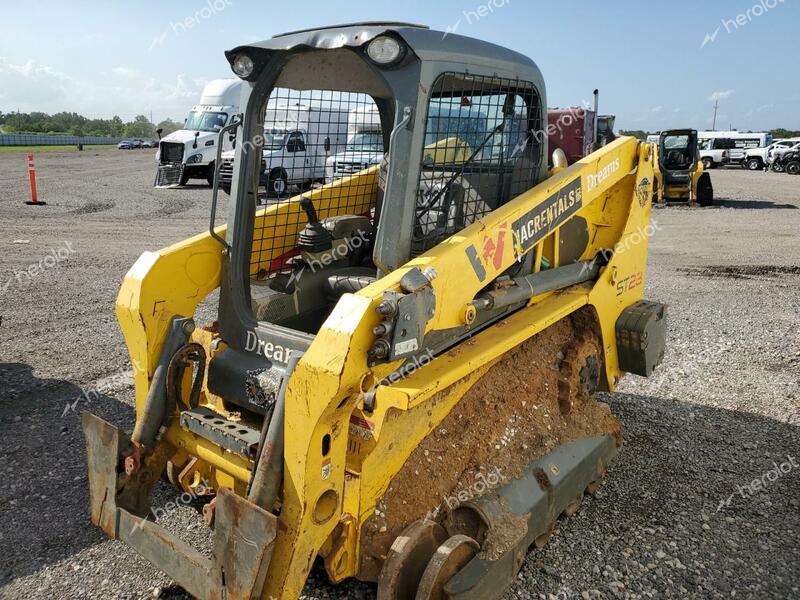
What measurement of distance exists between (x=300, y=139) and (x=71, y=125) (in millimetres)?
85802

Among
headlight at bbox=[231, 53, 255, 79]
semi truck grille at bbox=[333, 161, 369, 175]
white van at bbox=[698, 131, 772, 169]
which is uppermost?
white van at bbox=[698, 131, 772, 169]

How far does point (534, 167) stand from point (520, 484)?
163 centimetres

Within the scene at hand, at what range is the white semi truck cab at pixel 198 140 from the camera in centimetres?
1861

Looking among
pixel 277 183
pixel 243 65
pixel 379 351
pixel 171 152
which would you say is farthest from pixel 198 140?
pixel 379 351

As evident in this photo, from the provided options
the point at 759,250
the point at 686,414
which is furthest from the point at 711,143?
the point at 686,414

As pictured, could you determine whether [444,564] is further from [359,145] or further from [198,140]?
[198,140]

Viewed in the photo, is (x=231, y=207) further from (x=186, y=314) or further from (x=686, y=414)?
(x=686, y=414)

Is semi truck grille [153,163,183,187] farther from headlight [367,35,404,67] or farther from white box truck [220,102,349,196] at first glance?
headlight [367,35,404,67]

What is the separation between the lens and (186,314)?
3.42m

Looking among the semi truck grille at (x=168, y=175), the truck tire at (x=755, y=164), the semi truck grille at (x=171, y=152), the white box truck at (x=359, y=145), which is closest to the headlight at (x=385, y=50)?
the white box truck at (x=359, y=145)

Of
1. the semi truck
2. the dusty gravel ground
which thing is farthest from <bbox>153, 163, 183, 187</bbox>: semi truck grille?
the semi truck

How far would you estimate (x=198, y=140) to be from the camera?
18.5m

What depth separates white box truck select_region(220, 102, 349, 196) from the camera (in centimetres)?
337

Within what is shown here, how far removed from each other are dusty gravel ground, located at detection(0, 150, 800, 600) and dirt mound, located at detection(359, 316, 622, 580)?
450 mm
